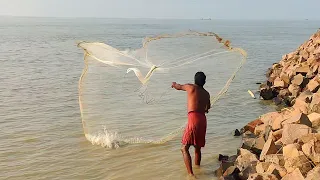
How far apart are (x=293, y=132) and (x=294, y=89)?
5.92 meters

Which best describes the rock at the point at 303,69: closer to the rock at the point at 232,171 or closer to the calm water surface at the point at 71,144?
the calm water surface at the point at 71,144

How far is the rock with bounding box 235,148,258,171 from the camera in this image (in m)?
5.90

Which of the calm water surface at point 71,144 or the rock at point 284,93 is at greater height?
the rock at point 284,93

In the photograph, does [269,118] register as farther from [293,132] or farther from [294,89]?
[294,89]

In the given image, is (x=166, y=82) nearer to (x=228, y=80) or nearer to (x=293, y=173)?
(x=228, y=80)

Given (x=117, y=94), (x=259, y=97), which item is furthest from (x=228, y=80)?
(x=259, y=97)

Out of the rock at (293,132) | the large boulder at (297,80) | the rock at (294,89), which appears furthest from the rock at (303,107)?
the large boulder at (297,80)

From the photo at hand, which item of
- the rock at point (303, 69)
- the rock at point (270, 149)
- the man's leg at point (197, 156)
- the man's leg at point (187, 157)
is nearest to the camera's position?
the rock at point (270, 149)

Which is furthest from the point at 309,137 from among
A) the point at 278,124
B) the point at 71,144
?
the point at 71,144

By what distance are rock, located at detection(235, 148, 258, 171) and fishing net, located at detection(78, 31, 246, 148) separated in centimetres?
149

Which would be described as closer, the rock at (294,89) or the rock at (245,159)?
the rock at (245,159)

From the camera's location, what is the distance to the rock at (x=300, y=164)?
4.90 m

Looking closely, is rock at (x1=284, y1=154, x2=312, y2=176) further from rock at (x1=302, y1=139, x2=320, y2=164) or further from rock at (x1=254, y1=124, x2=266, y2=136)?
rock at (x1=254, y1=124, x2=266, y2=136)

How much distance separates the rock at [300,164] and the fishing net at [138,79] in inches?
97.4
